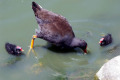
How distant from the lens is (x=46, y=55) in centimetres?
714

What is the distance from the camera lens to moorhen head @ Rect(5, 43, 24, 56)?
6.86 meters

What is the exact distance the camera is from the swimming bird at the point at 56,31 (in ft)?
22.6

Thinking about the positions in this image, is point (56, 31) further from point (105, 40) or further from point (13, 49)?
point (105, 40)

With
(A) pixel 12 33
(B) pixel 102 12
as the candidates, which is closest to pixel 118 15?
(B) pixel 102 12

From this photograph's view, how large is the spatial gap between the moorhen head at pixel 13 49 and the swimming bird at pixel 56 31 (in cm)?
57

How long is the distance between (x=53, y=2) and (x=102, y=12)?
5.52ft

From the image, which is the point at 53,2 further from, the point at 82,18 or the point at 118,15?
the point at 118,15

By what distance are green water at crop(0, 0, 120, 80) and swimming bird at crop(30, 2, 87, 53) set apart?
1.11 feet

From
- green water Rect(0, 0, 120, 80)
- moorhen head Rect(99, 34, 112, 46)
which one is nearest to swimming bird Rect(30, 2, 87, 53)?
green water Rect(0, 0, 120, 80)

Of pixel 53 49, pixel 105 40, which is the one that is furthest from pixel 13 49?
pixel 105 40

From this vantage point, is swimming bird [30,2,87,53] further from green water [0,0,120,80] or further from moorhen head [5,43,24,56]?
moorhen head [5,43,24,56]

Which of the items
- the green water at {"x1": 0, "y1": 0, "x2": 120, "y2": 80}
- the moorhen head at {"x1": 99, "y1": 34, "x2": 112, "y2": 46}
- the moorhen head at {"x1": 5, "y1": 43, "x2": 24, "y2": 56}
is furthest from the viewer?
the moorhen head at {"x1": 99, "y1": 34, "x2": 112, "y2": 46}

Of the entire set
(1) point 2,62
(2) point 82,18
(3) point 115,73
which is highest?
(2) point 82,18

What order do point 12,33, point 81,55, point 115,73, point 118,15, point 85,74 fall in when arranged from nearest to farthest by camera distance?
point 115,73, point 85,74, point 81,55, point 12,33, point 118,15
